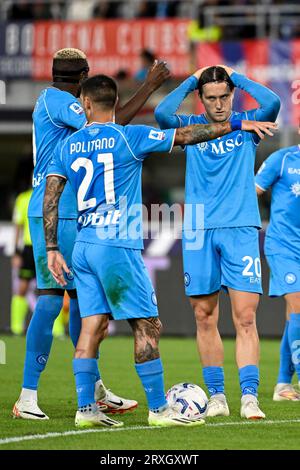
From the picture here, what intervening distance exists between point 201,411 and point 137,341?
71 cm

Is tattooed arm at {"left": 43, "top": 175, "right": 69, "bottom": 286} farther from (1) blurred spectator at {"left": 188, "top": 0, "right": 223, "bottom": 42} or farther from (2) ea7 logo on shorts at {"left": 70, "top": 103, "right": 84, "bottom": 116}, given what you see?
(1) blurred spectator at {"left": 188, "top": 0, "right": 223, "bottom": 42}

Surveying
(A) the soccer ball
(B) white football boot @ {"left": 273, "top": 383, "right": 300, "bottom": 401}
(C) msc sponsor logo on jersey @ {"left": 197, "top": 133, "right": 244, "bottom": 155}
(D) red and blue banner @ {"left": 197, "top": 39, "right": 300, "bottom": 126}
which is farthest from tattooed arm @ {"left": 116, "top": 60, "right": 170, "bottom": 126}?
(D) red and blue banner @ {"left": 197, "top": 39, "right": 300, "bottom": 126}

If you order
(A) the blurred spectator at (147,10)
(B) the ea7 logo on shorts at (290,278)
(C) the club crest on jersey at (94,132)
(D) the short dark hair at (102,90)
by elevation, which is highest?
(A) the blurred spectator at (147,10)

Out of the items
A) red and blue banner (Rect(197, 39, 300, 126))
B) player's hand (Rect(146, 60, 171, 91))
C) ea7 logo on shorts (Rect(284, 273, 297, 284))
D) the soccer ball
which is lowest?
the soccer ball

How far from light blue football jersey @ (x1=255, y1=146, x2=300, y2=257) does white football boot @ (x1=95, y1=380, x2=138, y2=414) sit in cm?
201

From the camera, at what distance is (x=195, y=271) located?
8305 mm

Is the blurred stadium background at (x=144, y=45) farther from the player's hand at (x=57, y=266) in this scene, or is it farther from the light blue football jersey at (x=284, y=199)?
the player's hand at (x=57, y=266)

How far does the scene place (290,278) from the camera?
954cm

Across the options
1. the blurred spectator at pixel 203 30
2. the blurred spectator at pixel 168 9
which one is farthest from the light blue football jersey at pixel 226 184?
the blurred spectator at pixel 168 9

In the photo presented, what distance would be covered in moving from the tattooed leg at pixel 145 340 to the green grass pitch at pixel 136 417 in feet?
1.47

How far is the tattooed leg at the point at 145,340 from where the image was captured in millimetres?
7309

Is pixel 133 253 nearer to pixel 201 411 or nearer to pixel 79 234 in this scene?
pixel 79 234

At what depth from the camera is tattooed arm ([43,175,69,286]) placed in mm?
7477

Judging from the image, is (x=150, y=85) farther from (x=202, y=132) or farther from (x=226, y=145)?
(x=202, y=132)
